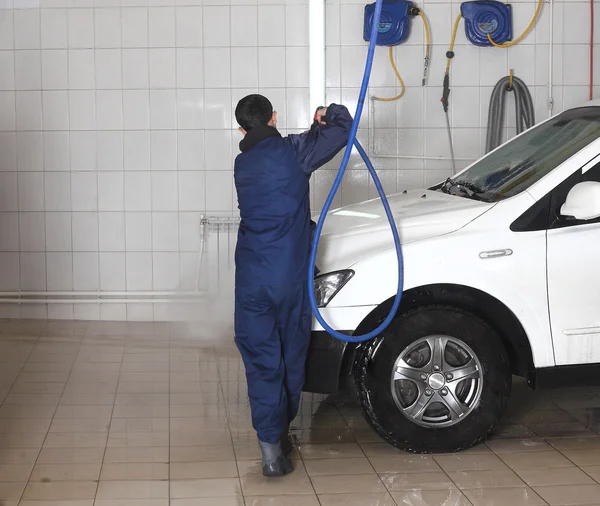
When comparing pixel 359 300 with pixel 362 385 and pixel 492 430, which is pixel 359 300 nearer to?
pixel 362 385

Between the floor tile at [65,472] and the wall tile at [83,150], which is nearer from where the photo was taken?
the floor tile at [65,472]

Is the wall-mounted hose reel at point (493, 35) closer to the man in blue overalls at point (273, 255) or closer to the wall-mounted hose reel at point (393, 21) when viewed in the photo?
the wall-mounted hose reel at point (393, 21)

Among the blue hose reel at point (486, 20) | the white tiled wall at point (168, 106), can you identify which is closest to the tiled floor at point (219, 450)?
the white tiled wall at point (168, 106)

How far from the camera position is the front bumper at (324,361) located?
4.25 metres

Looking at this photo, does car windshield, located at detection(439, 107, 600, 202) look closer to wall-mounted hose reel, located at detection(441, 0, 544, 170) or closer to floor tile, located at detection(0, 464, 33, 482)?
wall-mounted hose reel, located at detection(441, 0, 544, 170)

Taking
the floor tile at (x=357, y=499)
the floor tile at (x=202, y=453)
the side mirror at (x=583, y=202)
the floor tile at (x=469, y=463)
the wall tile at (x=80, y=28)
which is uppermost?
the wall tile at (x=80, y=28)

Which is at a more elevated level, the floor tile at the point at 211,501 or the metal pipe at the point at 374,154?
the metal pipe at the point at 374,154

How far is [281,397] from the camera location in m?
4.12

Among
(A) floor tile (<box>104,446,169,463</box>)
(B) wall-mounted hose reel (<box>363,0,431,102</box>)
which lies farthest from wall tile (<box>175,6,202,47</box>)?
(A) floor tile (<box>104,446,169,463</box>)

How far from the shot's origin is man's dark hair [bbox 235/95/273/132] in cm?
413

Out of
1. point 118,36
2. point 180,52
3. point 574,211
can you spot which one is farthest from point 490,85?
point 574,211

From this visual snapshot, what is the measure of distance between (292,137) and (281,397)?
3.82 feet

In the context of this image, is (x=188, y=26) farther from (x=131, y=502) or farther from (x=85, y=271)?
(x=131, y=502)

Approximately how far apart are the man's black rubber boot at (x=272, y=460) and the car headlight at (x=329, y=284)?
678 mm
